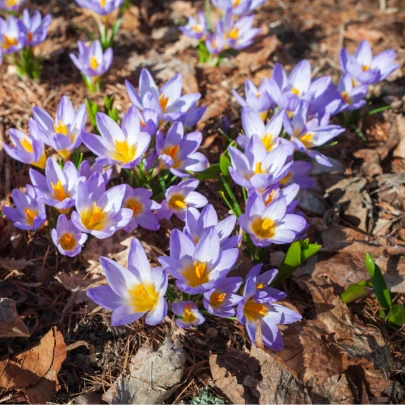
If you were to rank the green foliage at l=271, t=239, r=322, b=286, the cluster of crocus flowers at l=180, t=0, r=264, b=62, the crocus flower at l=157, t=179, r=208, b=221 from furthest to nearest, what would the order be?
the cluster of crocus flowers at l=180, t=0, r=264, b=62 → the crocus flower at l=157, t=179, r=208, b=221 → the green foliage at l=271, t=239, r=322, b=286

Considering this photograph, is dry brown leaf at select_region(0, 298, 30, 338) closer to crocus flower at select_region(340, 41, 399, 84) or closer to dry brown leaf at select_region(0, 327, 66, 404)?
dry brown leaf at select_region(0, 327, 66, 404)

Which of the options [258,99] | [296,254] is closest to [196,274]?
[296,254]

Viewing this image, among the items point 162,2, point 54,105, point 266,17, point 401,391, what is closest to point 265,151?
point 401,391

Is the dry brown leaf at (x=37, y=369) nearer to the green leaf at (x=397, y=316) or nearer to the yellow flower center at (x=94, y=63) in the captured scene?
the green leaf at (x=397, y=316)

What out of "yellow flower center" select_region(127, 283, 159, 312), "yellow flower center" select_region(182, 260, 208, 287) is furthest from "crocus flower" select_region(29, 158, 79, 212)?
"yellow flower center" select_region(182, 260, 208, 287)

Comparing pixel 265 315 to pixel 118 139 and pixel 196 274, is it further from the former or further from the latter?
pixel 118 139

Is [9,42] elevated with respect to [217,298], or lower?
elevated
